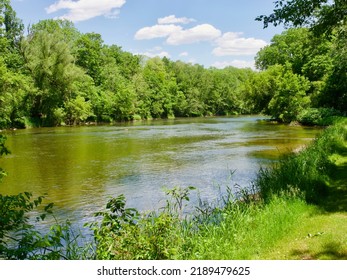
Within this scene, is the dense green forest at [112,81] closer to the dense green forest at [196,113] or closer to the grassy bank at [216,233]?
the dense green forest at [196,113]

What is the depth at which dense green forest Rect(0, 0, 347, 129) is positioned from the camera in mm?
48812

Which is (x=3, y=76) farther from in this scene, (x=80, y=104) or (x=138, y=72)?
(x=138, y=72)

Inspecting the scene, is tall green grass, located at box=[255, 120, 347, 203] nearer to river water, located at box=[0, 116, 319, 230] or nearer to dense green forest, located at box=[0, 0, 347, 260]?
dense green forest, located at box=[0, 0, 347, 260]

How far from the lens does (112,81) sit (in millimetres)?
85750

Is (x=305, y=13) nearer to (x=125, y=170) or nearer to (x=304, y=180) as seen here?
(x=304, y=180)

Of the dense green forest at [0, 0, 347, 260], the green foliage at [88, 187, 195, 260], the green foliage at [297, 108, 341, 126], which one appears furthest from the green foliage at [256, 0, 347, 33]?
the green foliage at [297, 108, 341, 126]

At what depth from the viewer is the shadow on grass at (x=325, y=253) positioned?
603 cm

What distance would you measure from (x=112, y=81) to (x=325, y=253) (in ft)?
271

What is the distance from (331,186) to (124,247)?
7.07 m

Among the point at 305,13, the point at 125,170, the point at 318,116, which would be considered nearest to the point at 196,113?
the point at 318,116

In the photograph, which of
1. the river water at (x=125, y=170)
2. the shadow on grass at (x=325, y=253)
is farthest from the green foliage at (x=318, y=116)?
the shadow on grass at (x=325, y=253)

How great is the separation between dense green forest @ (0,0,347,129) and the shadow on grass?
17.2 meters

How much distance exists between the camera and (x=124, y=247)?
6293 millimetres

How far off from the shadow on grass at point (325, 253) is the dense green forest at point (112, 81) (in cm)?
1724
